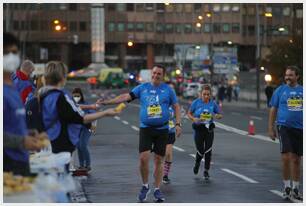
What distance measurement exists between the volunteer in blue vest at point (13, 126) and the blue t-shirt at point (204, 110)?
8792 millimetres

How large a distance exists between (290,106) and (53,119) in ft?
15.0

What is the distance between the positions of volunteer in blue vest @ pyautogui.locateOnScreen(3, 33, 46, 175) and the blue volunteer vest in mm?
1193

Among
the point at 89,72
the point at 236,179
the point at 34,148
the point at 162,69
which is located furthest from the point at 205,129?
the point at 89,72

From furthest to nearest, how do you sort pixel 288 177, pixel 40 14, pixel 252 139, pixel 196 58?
pixel 40 14
pixel 196 58
pixel 252 139
pixel 288 177

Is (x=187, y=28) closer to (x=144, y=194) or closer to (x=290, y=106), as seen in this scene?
(x=290, y=106)

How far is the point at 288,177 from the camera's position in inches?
489

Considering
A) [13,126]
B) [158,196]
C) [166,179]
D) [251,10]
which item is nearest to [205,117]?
[166,179]

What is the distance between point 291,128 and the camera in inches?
486

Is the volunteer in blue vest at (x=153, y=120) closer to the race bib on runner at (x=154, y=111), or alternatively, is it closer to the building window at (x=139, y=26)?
the race bib on runner at (x=154, y=111)

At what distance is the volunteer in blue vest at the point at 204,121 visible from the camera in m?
16.0

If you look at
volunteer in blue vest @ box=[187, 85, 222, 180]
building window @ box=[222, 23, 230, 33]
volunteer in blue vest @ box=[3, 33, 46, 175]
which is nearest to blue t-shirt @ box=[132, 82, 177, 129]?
volunteer in blue vest @ box=[187, 85, 222, 180]

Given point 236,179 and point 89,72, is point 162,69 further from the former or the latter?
point 89,72

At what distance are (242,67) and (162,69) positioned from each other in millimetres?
130627

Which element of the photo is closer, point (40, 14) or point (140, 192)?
point (140, 192)
